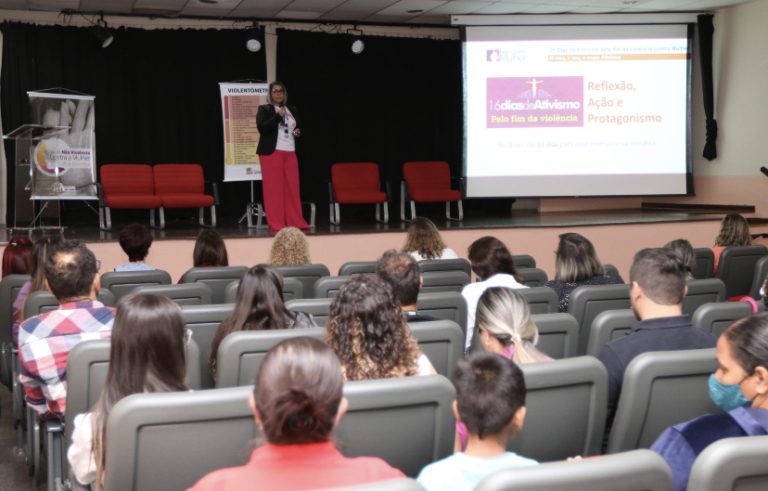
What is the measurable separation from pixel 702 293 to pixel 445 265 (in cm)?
158

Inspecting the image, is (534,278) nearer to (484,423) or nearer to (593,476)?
(484,423)

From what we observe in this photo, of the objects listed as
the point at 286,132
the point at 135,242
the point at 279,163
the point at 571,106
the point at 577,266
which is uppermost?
the point at 571,106

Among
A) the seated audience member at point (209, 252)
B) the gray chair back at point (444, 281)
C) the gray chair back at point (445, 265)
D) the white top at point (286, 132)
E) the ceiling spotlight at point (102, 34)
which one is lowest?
the gray chair back at point (444, 281)

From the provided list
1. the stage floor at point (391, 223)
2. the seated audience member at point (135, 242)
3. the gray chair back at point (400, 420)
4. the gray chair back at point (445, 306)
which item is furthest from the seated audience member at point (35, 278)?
the stage floor at point (391, 223)

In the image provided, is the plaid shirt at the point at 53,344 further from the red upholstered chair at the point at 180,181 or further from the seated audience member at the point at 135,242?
the red upholstered chair at the point at 180,181

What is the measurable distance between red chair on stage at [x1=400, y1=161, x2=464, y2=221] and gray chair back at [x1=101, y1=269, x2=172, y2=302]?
19.3 feet

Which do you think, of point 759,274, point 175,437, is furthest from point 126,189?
point 175,437

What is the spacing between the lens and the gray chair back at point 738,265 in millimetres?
5367

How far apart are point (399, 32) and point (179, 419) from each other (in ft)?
34.0

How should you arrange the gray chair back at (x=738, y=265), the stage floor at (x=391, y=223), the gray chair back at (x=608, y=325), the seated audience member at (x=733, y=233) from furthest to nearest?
the stage floor at (x=391, y=223), the seated audience member at (x=733, y=233), the gray chair back at (x=738, y=265), the gray chair back at (x=608, y=325)

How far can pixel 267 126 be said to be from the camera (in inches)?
331

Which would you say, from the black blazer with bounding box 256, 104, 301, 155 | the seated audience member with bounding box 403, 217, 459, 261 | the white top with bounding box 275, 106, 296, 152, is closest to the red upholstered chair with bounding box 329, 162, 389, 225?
the white top with bounding box 275, 106, 296, 152

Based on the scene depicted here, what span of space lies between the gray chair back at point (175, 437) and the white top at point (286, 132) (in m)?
6.84

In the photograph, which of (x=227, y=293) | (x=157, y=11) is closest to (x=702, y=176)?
(x=157, y=11)
